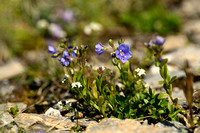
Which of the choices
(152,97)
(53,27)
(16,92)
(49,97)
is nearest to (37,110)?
(49,97)

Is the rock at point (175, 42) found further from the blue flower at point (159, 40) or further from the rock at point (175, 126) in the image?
the rock at point (175, 126)

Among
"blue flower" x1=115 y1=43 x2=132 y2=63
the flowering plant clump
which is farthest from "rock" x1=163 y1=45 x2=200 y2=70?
"blue flower" x1=115 y1=43 x2=132 y2=63

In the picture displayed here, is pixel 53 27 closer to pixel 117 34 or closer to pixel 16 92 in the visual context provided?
pixel 117 34

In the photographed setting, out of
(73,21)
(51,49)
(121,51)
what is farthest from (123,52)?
(73,21)

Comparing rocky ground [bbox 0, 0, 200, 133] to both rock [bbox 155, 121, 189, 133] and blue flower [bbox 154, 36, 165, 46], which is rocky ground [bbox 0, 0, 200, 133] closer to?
rock [bbox 155, 121, 189, 133]

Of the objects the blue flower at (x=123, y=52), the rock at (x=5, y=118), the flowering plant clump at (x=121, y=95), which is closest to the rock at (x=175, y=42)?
the flowering plant clump at (x=121, y=95)

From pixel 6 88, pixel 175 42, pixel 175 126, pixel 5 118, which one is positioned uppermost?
pixel 175 42

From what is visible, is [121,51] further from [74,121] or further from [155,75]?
[155,75]
